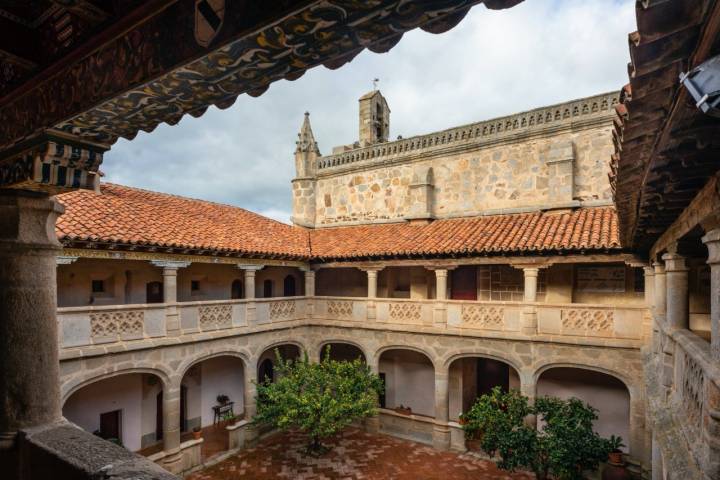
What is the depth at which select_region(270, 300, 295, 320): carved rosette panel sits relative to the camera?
13289 millimetres

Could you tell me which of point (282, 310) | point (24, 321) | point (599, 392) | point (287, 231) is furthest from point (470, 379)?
point (24, 321)

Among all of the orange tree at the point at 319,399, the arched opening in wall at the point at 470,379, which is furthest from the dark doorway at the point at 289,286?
the arched opening in wall at the point at 470,379

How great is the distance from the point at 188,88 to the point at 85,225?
9.02 meters

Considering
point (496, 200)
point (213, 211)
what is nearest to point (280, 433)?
point (213, 211)

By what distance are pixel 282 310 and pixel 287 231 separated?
12.5 ft

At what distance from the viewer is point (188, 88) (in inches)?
69.2

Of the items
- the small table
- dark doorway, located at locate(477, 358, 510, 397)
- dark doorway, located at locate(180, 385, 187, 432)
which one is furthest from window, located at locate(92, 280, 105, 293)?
dark doorway, located at locate(477, 358, 510, 397)

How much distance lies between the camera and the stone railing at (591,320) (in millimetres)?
9973

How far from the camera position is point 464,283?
14.2 metres

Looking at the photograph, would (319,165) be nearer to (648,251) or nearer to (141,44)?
(648,251)

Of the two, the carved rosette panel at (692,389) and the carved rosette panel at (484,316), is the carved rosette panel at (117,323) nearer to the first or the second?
the carved rosette panel at (484,316)

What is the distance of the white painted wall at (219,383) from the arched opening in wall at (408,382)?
5506 mm

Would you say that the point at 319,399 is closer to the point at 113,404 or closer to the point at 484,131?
the point at 113,404

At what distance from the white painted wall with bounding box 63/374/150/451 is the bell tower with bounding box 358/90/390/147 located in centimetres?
1233
